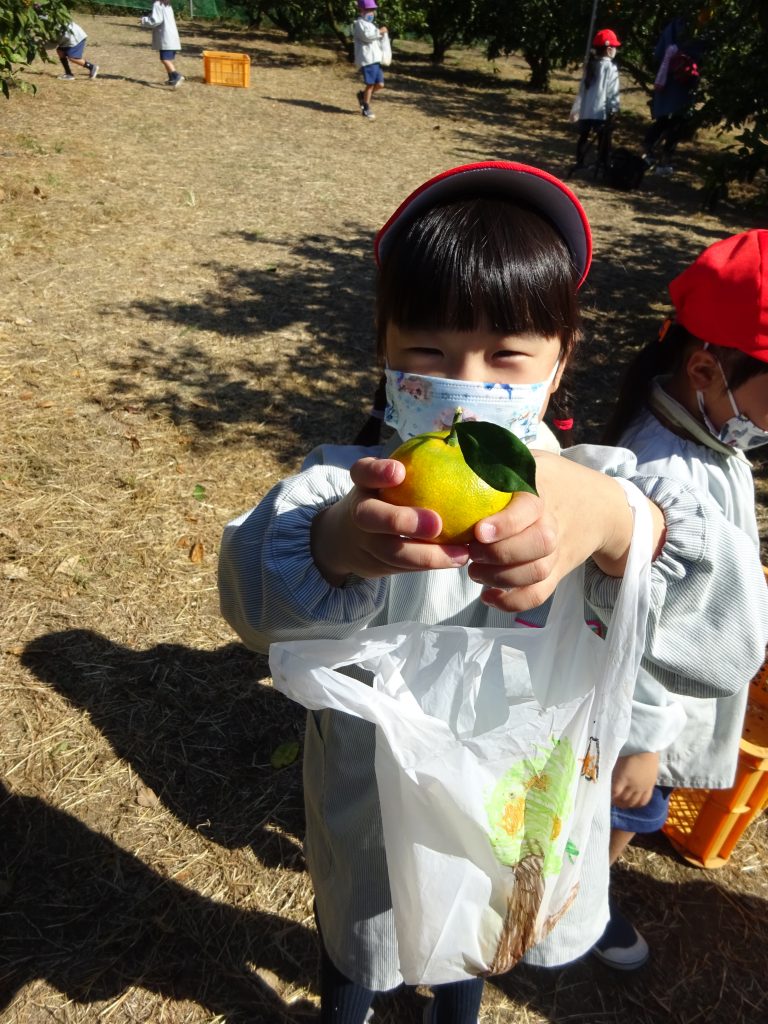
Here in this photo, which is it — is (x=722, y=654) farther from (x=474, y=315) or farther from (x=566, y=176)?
(x=566, y=176)

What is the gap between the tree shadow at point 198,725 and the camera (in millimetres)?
2432

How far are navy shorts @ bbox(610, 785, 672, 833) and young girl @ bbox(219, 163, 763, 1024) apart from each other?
382mm

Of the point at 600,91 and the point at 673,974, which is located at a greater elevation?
the point at 600,91

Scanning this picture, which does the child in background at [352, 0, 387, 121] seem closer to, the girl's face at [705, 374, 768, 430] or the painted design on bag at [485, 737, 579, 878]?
the girl's face at [705, 374, 768, 430]

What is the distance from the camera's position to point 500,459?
80cm

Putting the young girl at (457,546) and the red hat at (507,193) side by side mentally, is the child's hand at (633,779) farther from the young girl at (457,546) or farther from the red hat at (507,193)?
the red hat at (507,193)

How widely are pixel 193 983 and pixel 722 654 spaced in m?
1.76

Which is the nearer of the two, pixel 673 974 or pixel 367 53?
pixel 673 974

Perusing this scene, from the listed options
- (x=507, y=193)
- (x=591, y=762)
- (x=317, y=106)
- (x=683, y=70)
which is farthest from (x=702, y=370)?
(x=317, y=106)

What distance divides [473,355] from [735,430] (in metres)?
0.87

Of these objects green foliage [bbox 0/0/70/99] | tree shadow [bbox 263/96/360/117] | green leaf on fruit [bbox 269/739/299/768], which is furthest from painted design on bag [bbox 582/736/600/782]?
tree shadow [bbox 263/96/360/117]

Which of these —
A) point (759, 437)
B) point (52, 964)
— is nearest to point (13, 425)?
point (52, 964)

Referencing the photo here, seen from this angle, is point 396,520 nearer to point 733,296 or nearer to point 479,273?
point 479,273

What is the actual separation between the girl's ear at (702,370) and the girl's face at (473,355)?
27.7 inches
